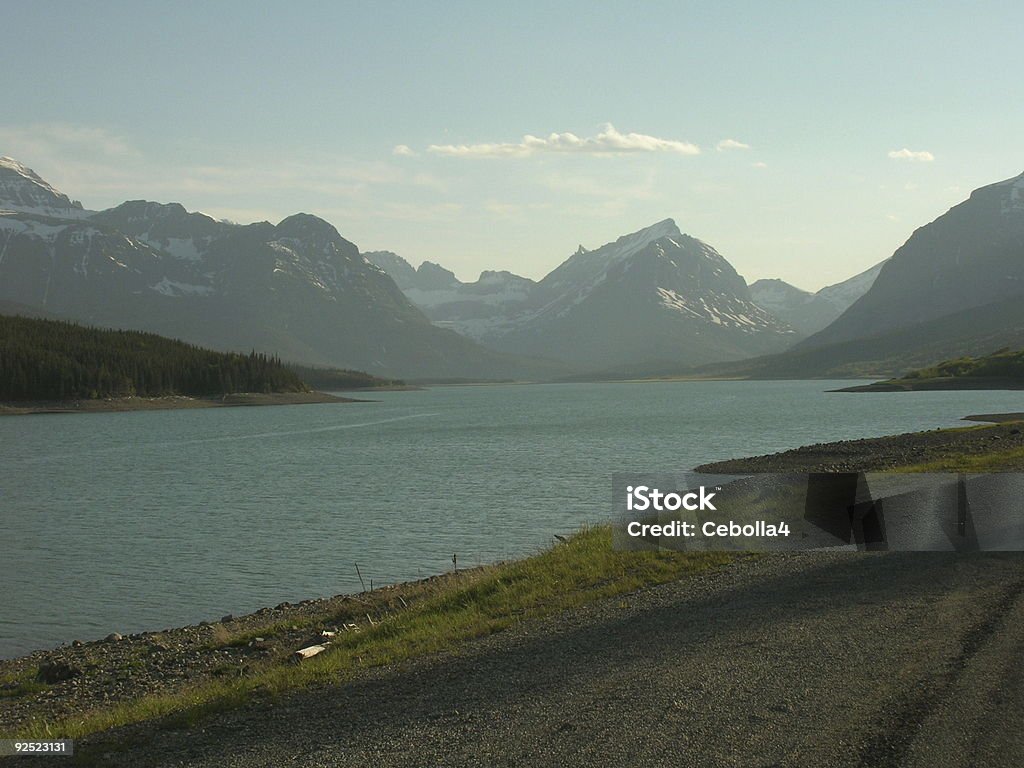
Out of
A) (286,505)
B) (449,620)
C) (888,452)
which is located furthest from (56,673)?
(888,452)

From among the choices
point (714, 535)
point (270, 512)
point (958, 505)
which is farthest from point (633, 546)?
point (270, 512)

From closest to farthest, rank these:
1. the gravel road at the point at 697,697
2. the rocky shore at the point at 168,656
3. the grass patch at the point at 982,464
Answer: the gravel road at the point at 697,697, the rocky shore at the point at 168,656, the grass patch at the point at 982,464

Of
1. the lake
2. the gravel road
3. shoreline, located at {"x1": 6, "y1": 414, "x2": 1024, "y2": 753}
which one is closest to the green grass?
shoreline, located at {"x1": 6, "y1": 414, "x2": 1024, "y2": 753}

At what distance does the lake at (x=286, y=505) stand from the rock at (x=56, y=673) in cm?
553

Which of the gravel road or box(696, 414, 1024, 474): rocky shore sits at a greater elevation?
the gravel road

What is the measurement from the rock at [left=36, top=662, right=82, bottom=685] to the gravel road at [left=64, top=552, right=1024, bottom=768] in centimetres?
861

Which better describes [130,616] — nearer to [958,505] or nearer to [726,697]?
[726,697]

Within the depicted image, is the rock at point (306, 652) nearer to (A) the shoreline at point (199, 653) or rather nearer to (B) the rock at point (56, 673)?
(A) the shoreline at point (199, 653)

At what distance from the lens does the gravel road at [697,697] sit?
40.1 feet

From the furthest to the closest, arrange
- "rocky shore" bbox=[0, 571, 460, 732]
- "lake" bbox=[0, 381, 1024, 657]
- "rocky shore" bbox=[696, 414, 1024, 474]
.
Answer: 1. "rocky shore" bbox=[696, 414, 1024, 474]
2. "lake" bbox=[0, 381, 1024, 657]
3. "rocky shore" bbox=[0, 571, 460, 732]

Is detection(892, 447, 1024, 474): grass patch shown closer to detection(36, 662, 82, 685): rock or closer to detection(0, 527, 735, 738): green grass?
detection(0, 527, 735, 738): green grass

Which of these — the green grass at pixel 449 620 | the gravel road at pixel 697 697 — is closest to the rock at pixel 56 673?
the green grass at pixel 449 620

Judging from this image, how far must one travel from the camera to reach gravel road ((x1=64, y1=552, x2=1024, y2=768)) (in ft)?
40.1

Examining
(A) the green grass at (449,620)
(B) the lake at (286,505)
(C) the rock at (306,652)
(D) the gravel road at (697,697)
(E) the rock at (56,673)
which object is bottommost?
(B) the lake at (286,505)
